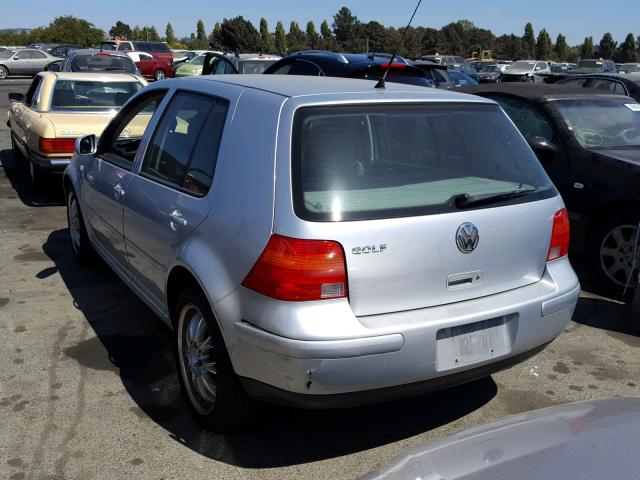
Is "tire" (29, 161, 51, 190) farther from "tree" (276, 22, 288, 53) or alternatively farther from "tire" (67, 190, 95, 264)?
"tree" (276, 22, 288, 53)

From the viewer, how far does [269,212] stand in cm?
283

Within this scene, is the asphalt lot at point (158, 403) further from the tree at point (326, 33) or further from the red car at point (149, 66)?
the tree at point (326, 33)

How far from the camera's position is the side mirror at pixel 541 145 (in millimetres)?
5887

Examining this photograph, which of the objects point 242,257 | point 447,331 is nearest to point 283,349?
point 242,257

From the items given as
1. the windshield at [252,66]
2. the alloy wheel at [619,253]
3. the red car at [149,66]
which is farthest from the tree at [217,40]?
the alloy wheel at [619,253]

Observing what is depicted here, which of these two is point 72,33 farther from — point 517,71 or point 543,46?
point 543,46

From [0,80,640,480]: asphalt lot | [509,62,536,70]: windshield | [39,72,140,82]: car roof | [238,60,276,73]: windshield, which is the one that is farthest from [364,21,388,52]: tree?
[0,80,640,480]: asphalt lot

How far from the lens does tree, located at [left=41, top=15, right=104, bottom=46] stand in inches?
2216

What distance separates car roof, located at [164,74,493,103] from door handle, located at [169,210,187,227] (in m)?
0.72

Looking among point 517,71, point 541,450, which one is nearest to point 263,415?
point 541,450

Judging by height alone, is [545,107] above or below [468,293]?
above

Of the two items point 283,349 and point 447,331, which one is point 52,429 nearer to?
point 283,349

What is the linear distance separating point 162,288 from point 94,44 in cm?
5845

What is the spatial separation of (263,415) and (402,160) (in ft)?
4.61
